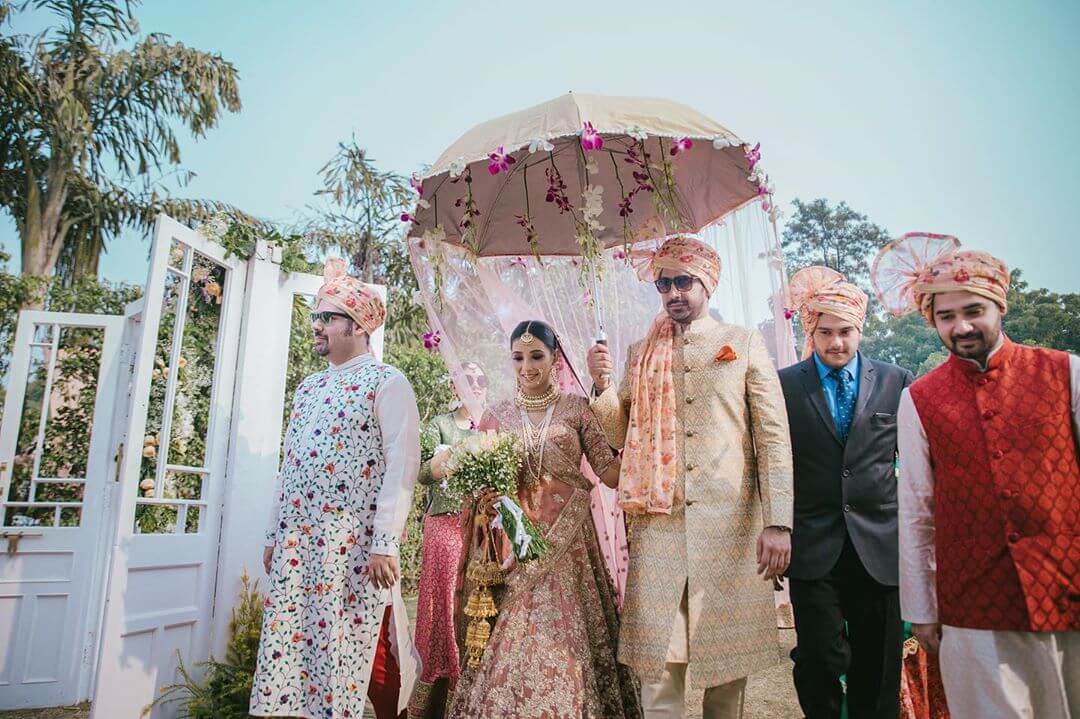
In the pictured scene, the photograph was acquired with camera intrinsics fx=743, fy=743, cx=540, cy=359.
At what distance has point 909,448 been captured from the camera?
8.41 feet

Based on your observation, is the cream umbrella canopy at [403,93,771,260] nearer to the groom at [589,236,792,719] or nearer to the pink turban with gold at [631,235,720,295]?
the pink turban with gold at [631,235,720,295]

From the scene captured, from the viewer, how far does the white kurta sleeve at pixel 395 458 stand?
3352 mm

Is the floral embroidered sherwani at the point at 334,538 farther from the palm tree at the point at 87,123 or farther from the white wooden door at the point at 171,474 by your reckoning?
the palm tree at the point at 87,123

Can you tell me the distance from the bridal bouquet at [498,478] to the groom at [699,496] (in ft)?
1.54

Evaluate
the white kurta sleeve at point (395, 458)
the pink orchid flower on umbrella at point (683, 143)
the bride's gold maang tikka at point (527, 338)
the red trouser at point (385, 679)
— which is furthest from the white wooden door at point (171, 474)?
the pink orchid flower on umbrella at point (683, 143)

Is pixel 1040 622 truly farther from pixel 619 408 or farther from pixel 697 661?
pixel 619 408

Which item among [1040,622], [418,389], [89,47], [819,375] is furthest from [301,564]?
[89,47]

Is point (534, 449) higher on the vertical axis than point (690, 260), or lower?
lower

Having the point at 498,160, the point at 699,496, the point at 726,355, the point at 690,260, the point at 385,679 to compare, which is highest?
the point at 498,160

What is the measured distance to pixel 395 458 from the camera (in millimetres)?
3473

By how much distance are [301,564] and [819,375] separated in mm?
2521

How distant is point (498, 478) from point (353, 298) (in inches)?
46.6

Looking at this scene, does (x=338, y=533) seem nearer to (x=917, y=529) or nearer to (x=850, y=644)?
(x=850, y=644)

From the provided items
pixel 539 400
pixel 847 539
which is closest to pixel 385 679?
pixel 539 400
